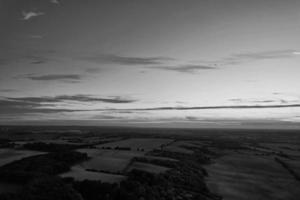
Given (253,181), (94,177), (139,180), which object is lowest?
(253,181)

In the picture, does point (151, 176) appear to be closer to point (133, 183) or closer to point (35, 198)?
point (133, 183)

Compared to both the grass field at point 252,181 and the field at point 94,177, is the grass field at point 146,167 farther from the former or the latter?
the field at point 94,177

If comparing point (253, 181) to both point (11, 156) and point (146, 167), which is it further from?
point (11, 156)

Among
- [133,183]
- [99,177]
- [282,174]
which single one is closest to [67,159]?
[99,177]

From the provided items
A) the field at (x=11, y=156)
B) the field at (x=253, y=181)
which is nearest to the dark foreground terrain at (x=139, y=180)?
the field at (x=253, y=181)

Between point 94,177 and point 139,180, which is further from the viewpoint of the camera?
point 94,177

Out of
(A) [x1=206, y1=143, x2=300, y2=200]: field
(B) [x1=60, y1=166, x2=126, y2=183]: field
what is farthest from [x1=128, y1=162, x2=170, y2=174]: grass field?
(B) [x1=60, y1=166, x2=126, y2=183]: field

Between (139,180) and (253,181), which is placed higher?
(139,180)

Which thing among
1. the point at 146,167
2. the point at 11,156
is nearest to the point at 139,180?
the point at 146,167

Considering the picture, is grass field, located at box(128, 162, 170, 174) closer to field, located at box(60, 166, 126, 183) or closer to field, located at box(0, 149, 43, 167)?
field, located at box(60, 166, 126, 183)

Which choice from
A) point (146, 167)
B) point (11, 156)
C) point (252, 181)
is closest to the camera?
point (252, 181)

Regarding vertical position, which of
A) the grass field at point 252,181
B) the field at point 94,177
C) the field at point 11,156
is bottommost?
the grass field at point 252,181
